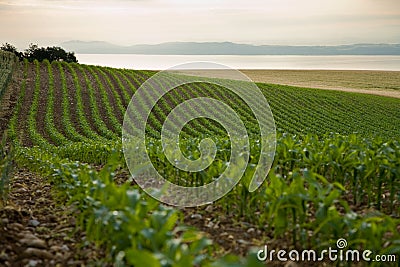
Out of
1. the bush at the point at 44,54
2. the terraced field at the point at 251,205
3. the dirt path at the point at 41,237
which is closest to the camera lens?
the terraced field at the point at 251,205

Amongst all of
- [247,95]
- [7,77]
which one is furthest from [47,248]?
[247,95]

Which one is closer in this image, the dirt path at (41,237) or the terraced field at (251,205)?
the terraced field at (251,205)

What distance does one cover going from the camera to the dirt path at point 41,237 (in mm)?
4289

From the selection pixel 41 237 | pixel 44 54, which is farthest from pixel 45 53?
pixel 41 237

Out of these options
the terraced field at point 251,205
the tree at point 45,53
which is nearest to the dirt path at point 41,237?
the terraced field at point 251,205

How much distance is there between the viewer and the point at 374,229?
3.90m

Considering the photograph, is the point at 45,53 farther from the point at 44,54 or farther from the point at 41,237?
the point at 41,237

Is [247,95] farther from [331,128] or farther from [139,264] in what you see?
[139,264]

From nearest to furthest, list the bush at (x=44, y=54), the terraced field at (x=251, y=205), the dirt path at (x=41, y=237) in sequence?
the terraced field at (x=251, y=205) → the dirt path at (x=41, y=237) → the bush at (x=44, y=54)

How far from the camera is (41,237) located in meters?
4.98

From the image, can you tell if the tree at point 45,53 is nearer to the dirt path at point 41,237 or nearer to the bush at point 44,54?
the bush at point 44,54

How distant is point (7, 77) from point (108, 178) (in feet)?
95.6

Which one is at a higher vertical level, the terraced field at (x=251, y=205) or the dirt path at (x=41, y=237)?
the terraced field at (x=251, y=205)

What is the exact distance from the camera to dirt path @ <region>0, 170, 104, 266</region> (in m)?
4.29
